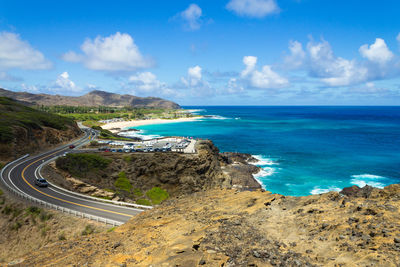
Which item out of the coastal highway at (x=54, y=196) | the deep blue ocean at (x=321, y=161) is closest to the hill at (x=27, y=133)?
the coastal highway at (x=54, y=196)

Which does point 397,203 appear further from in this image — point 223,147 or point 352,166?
point 223,147

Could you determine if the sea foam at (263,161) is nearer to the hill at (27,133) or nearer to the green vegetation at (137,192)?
the green vegetation at (137,192)

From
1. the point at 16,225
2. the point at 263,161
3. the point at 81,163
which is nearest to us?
the point at 16,225

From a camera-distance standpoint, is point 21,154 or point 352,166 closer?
point 21,154

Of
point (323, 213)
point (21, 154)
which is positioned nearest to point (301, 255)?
point (323, 213)

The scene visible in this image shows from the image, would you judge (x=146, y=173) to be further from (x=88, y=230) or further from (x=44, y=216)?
(x=88, y=230)

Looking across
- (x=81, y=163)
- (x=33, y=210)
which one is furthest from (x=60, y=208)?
(x=81, y=163)
